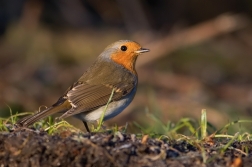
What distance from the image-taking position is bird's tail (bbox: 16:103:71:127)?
17.9ft

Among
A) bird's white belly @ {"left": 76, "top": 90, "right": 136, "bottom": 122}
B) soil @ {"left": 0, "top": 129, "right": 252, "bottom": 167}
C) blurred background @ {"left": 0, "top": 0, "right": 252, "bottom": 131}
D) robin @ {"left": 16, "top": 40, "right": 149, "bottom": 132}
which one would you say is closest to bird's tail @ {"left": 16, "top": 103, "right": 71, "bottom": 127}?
robin @ {"left": 16, "top": 40, "right": 149, "bottom": 132}

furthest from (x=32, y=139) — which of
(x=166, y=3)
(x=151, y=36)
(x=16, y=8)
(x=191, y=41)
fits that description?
(x=166, y=3)

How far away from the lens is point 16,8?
16.8m

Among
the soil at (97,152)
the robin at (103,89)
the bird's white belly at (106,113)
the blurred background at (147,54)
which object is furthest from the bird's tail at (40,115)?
the blurred background at (147,54)

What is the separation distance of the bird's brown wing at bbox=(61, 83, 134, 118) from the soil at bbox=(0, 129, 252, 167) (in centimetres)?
135

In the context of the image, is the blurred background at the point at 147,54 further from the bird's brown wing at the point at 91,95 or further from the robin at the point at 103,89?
the bird's brown wing at the point at 91,95

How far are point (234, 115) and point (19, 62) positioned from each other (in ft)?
20.0

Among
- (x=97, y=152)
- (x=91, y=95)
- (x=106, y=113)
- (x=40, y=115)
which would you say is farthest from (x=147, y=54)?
(x=97, y=152)

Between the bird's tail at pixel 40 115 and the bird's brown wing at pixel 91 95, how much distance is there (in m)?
0.09

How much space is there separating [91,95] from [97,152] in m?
2.05

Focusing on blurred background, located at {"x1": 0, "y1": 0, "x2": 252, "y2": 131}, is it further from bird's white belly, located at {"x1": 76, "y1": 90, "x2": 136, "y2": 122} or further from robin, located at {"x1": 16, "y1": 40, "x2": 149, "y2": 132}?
bird's white belly, located at {"x1": 76, "y1": 90, "x2": 136, "y2": 122}

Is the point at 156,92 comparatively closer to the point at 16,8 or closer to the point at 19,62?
the point at 19,62

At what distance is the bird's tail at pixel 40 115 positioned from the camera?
5.46m

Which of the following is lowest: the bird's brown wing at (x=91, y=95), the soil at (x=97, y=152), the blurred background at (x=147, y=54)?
the soil at (x=97, y=152)
